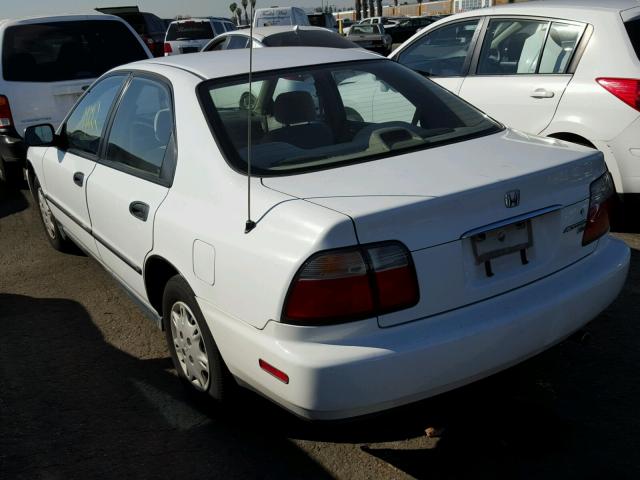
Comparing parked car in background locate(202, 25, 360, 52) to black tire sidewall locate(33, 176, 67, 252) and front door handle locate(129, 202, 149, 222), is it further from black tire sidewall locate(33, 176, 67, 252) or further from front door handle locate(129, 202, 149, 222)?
front door handle locate(129, 202, 149, 222)

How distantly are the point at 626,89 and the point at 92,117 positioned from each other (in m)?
3.67

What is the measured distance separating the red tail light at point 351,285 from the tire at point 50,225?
11.8 feet

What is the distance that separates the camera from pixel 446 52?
6484 millimetres

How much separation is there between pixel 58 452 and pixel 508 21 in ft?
15.9

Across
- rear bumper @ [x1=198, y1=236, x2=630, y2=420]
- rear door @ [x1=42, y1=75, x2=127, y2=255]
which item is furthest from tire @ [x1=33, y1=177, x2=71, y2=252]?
rear bumper @ [x1=198, y1=236, x2=630, y2=420]

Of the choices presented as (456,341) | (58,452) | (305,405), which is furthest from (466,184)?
(58,452)

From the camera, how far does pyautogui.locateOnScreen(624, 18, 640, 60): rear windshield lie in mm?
4988

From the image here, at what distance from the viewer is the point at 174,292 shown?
2986 millimetres

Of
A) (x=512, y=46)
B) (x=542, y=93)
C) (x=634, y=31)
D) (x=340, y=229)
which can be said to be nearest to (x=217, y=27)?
(x=512, y=46)

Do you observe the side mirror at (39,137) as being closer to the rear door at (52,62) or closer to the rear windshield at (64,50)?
the rear door at (52,62)

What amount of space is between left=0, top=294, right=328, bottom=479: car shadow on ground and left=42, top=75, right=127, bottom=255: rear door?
2.51 ft

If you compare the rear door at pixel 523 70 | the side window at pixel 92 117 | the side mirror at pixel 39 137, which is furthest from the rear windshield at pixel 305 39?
the side mirror at pixel 39 137

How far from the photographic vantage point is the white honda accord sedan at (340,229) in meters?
2.26

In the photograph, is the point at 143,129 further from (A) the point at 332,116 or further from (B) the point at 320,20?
(B) the point at 320,20
